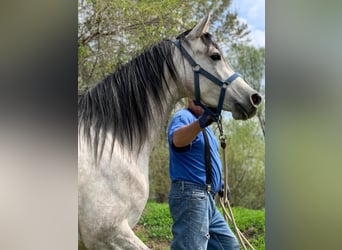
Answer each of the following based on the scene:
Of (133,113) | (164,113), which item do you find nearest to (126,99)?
(133,113)

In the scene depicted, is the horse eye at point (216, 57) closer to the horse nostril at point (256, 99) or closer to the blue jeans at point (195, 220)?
the horse nostril at point (256, 99)

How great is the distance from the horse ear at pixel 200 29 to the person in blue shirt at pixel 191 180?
1.03 ft

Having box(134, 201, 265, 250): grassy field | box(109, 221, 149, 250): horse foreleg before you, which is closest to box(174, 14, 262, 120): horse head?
box(134, 201, 265, 250): grassy field

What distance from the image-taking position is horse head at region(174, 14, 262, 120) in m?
2.09

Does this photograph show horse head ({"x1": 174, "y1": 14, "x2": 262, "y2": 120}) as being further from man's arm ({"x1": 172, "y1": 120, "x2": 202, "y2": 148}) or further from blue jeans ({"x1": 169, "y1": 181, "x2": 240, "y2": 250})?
blue jeans ({"x1": 169, "y1": 181, "x2": 240, "y2": 250})

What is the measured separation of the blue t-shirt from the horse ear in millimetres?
364

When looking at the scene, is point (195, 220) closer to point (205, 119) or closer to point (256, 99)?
point (205, 119)

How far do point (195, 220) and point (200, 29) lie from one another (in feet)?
3.02

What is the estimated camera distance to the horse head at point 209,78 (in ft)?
6.86

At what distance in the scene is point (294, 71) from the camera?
7.49 ft

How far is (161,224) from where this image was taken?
2.15m

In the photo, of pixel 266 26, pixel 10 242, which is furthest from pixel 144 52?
pixel 10 242

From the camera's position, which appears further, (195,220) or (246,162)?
(246,162)

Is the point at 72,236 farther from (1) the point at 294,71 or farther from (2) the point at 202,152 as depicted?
(1) the point at 294,71
